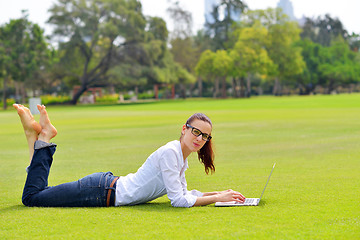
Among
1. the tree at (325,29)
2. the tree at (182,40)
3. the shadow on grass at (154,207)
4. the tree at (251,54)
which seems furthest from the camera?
the tree at (325,29)

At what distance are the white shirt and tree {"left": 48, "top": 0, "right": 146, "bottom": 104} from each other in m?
59.9

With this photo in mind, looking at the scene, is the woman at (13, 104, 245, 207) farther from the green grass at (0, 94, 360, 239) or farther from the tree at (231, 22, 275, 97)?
the tree at (231, 22, 275, 97)

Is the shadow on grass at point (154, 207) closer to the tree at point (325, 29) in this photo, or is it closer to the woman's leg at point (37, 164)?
the woman's leg at point (37, 164)

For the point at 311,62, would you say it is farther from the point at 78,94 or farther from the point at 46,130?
the point at 46,130

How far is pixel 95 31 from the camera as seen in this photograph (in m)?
65.5

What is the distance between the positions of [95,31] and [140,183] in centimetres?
6180

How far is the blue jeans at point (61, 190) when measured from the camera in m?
5.72

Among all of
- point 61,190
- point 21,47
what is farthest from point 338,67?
point 61,190

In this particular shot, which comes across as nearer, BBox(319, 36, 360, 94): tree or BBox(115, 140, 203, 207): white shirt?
BBox(115, 140, 203, 207): white shirt

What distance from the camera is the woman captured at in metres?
5.55

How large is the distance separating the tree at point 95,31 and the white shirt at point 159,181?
5987 cm

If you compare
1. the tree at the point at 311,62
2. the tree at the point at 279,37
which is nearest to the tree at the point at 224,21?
the tree at the point at 279,37

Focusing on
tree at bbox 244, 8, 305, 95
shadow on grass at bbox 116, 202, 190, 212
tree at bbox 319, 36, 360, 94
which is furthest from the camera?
tree at bbox 319, 36, 360, 94

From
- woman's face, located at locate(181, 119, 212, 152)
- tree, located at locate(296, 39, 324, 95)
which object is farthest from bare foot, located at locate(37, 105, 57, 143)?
tree, located at locate(296, 39, 324, 95)
